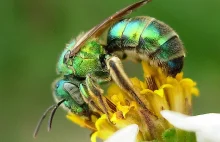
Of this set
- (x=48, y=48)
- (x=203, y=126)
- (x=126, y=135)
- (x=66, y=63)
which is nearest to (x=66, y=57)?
(x=66, y=63)

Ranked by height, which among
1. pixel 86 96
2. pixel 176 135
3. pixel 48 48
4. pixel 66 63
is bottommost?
pixel 48 48

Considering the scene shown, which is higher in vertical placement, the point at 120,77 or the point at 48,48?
the point at 120,77

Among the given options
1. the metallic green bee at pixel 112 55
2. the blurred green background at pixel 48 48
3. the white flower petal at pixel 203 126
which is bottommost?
the blurred green background at pixel 48 48

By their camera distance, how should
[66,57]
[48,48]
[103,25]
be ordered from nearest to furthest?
[103,25], [66,57], [48,48]

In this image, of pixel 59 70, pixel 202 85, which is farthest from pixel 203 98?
pixel 59 70

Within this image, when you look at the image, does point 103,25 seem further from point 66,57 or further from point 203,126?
point 203,126

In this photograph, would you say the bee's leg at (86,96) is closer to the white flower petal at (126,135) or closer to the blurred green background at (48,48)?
the white flower petal at (126,135)

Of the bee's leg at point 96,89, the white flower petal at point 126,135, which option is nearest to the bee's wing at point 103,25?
the bee's leg at point 96,89

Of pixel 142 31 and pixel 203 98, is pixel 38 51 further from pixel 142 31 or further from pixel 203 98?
pixel 142 31

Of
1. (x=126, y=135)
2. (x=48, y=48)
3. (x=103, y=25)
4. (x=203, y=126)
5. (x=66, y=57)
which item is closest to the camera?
(x=203, y=126)
